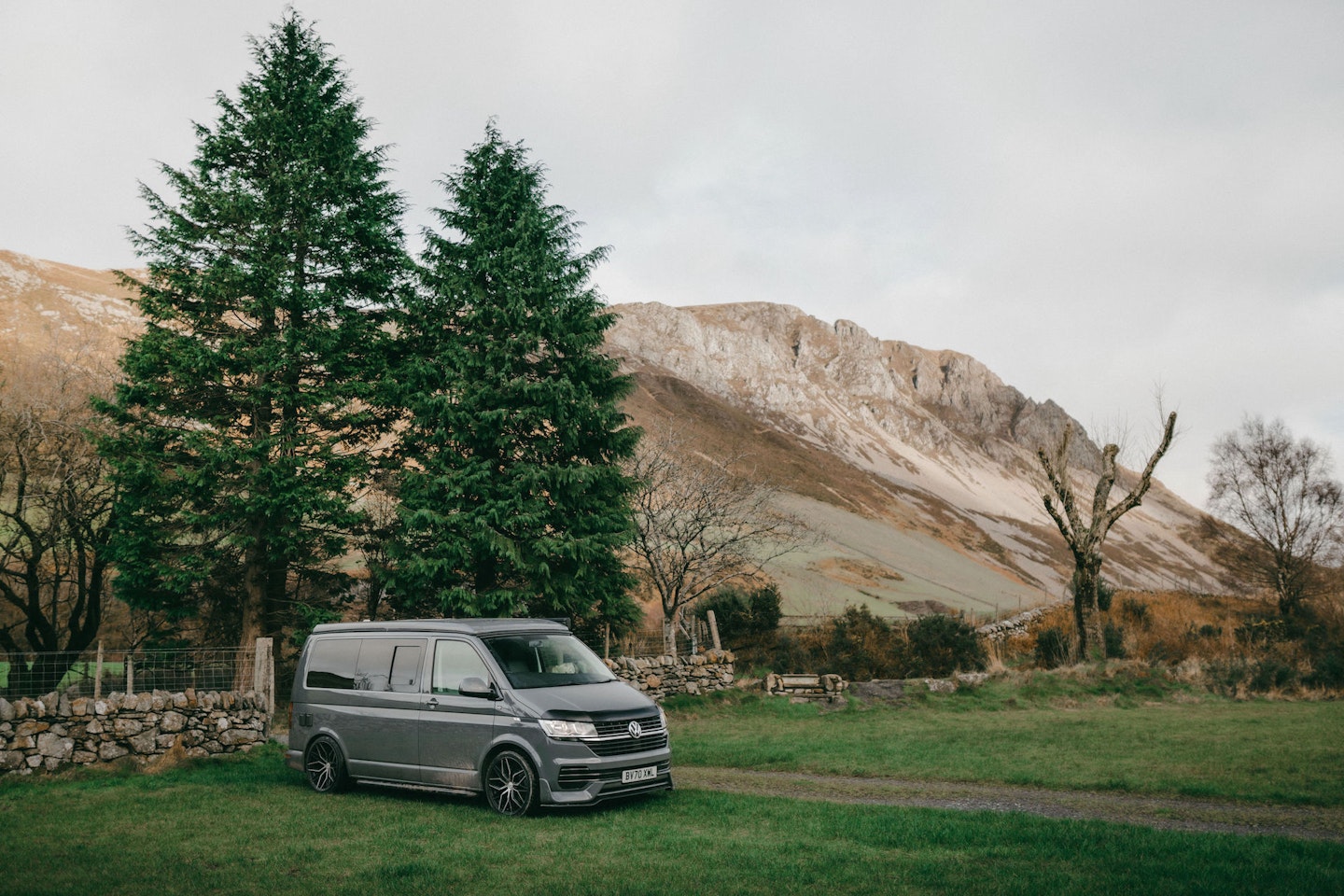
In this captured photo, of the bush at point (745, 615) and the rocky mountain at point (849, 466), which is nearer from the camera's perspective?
the bush at point (745, 615)

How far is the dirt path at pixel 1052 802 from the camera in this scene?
9.34 metres

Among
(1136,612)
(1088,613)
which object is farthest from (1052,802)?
(1136,612)

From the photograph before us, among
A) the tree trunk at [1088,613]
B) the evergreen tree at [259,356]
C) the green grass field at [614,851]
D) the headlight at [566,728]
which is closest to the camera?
the green grass field at [614,851]

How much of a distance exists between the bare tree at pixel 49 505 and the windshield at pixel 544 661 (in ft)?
50.0

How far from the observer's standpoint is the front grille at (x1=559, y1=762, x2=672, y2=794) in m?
9.80

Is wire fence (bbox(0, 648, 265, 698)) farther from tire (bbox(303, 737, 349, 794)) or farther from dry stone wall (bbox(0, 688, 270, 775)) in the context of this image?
tire (bbox(303, 737, 349, 794))

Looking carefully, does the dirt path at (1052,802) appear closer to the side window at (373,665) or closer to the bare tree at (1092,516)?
the side window at (373,665)

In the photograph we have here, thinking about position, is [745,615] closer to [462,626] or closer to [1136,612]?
[1136,612]

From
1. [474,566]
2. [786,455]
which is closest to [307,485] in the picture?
[474,566]

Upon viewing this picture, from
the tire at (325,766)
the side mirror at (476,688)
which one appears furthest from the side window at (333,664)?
the side mirror at (476,688)

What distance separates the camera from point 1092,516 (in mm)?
27891

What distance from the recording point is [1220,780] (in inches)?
455

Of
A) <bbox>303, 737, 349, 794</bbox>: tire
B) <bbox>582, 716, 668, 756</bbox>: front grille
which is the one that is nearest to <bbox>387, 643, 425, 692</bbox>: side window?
<bbox>303, 737, 349, 794</bbox>: tire

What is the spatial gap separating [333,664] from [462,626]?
234 cm
